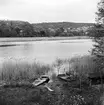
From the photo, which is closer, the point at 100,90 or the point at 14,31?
the point at 100,90

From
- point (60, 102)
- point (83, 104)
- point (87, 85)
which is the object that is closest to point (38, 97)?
point (60, 102)

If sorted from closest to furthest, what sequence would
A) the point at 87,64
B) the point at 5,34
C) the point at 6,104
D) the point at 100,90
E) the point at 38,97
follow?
1. the point at 6,104
2. the point at 38,97
3. the point at 100,90
4. the point at 87,64
5. the point at 5,34

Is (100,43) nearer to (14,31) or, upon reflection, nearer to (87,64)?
(87,64)

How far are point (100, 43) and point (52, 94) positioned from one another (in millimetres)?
3328

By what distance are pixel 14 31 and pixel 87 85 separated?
5853 cm

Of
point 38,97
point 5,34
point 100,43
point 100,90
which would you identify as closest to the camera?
point 38,97

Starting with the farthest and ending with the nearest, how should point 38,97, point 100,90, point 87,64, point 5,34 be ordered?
point 5,34
point 87,64
point 100,90
point 38,97

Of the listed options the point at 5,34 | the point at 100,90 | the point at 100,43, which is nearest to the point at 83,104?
the point at 100,90

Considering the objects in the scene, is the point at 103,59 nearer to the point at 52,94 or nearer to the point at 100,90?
the point at 100,90

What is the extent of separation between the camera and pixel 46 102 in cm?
490

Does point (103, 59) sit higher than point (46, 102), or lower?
higher

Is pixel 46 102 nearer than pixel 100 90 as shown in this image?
Yes

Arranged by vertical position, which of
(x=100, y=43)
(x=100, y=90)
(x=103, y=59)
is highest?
(x=100, y=43)

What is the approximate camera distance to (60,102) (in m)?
4.91
